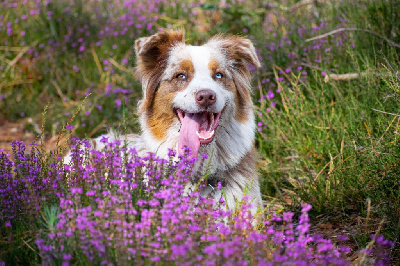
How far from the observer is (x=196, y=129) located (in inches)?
156

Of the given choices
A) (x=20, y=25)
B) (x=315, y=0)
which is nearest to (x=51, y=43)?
(x=20, y=25)

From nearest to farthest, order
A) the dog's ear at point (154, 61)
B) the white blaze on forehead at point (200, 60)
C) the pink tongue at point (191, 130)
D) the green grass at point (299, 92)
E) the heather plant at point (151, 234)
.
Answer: the heather plant at point (151, 234) < the pink tongue at point (191, 130) < the green grass at point (299, 92) < the white blaze on forehead at point (200, 60) < the dog's ear at point (154, 61)

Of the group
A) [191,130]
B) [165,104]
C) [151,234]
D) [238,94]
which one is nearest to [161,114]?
[165,104]

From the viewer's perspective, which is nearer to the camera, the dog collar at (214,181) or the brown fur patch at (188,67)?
the dog collar at (214,181)

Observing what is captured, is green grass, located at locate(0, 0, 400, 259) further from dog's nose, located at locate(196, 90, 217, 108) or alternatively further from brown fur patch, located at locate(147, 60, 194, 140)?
dog's nose, located at locate(196, 90, 217, 108)

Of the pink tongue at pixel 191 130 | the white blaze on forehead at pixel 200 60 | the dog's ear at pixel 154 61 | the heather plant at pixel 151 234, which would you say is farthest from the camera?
the dog's ear at pixel 154 61

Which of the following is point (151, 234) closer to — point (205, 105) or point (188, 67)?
point (205, 105)

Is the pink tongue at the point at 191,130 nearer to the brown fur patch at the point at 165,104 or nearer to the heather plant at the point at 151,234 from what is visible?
the brown fur patch at the point at 165,104

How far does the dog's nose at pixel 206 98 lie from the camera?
12.3 feet

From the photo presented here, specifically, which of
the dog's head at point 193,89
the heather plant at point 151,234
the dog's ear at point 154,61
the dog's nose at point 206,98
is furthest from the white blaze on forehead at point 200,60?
the heather plant at point 151,234

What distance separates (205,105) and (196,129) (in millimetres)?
260

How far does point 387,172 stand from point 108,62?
5.29m

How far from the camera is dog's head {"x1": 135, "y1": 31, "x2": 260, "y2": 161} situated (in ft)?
12.8

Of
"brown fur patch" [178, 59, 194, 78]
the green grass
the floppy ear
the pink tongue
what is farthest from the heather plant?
the floppy ear
